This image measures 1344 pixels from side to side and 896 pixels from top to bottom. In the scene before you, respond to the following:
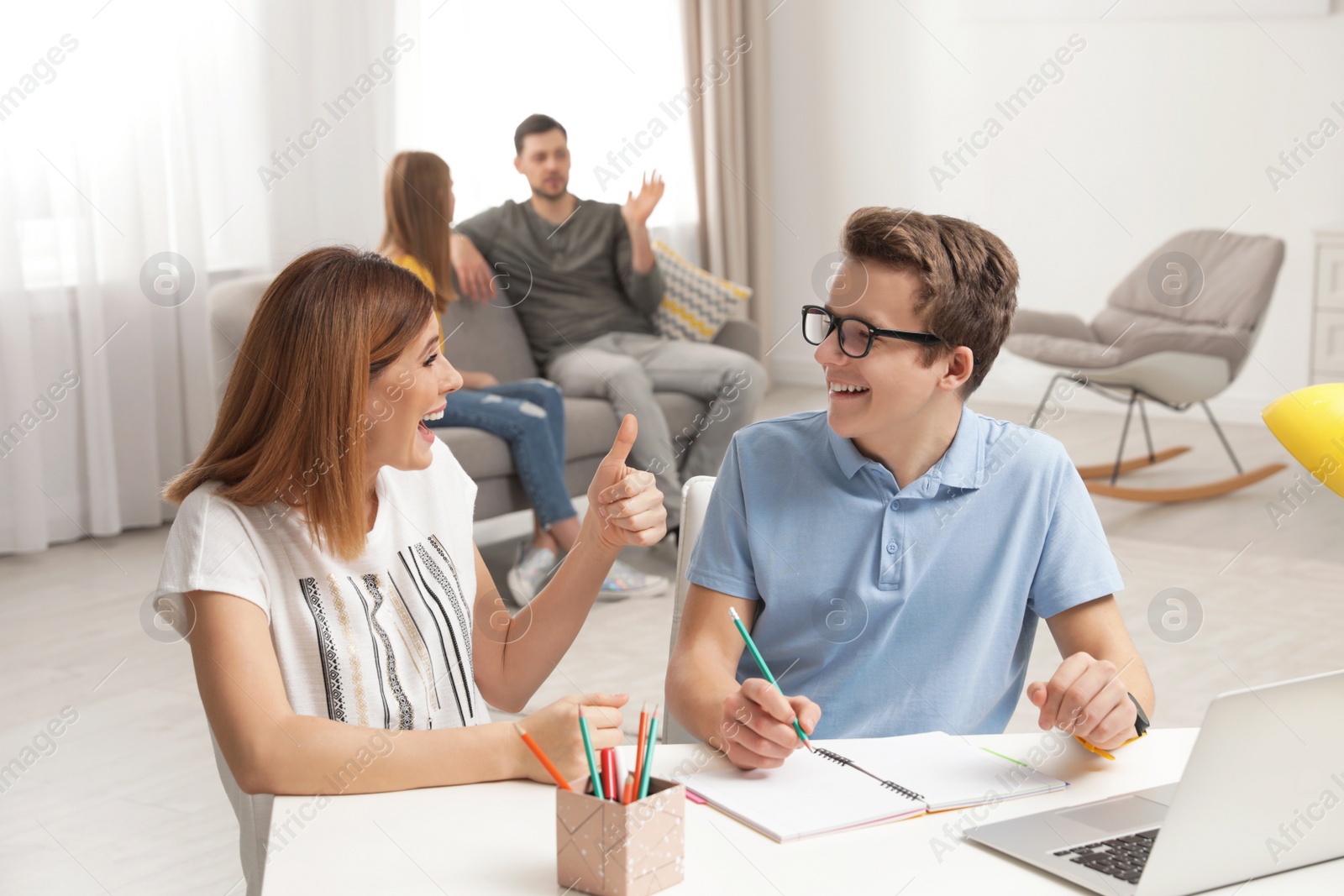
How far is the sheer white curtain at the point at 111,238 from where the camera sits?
384 centimetres

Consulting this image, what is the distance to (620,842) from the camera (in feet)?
2.92

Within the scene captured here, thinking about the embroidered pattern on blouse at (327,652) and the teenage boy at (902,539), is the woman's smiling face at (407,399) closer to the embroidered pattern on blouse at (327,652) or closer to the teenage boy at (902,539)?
the embroidered pattern on blouse at (327,652)

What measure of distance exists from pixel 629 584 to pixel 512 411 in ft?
1.87

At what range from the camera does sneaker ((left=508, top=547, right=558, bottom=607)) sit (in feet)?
11.3

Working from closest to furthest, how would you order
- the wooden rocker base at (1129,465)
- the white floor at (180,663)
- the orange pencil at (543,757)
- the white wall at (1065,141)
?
the orange pencil at (543,757)
the white floor at (180,663)
the wooden rocker base at (1129,465)
the white wall at (1065,141)

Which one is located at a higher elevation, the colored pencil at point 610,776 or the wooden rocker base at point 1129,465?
the colored pencil at point 610,776

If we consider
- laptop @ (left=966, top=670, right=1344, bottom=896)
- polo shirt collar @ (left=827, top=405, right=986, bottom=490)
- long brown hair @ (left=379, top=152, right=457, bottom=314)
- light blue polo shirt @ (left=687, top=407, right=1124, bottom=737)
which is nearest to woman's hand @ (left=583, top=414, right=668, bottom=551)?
light blue polo shirt @ (left=687, top=407, right=1124, bottom=737)

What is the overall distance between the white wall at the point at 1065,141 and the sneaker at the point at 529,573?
8.08ft

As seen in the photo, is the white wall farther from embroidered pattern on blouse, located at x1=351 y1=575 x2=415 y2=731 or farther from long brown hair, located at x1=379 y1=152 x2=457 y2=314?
embroidered pattern on blouse, located at x1=351 y1=575 x2=415 y2=731

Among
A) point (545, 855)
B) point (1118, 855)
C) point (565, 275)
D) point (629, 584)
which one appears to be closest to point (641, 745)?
point (545, 855)

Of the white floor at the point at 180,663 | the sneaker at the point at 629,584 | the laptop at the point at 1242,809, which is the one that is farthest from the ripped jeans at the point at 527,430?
the laptop at the point at 1242,809

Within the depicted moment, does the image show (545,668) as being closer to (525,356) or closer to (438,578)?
(438,578)

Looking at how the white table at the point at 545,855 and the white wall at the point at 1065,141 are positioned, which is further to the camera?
the white wall at the point at 1065,141

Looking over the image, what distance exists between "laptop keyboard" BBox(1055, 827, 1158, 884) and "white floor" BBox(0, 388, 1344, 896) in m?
1.51
